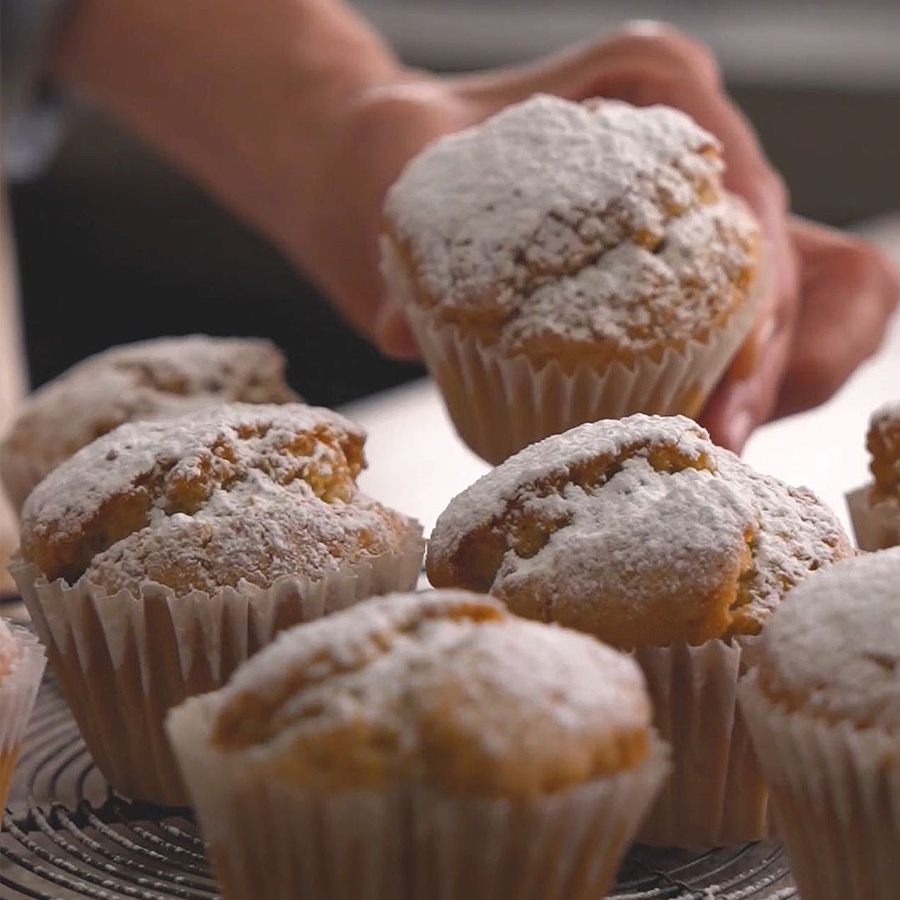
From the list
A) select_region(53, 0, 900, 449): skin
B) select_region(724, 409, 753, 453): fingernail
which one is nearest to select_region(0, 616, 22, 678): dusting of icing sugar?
select_region(53, 0, 900, 449): skin

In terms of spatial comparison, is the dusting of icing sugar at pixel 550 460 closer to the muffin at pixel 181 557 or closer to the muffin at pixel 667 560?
the muffin at pixel 667 560

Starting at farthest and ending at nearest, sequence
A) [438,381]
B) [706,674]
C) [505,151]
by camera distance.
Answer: [438,381] → [505,151] → [706,674]

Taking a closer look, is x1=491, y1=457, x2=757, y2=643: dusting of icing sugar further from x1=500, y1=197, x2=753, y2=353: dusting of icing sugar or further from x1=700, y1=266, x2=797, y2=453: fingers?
x1=700, y1=266, x2=797, y2=453: fingers

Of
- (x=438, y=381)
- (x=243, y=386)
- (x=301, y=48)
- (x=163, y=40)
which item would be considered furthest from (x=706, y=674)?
(x=163, y=40)

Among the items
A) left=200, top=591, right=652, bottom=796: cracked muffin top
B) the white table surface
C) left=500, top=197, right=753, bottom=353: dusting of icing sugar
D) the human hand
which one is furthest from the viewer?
the white table surface

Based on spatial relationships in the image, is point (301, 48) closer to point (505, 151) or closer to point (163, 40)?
point (163, 40)

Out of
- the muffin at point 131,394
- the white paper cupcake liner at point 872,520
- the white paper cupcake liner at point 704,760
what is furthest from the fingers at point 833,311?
the white paper cupcake liner at point 704,760

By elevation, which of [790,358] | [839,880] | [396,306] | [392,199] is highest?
[392,199]
